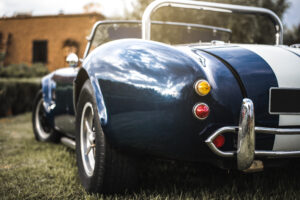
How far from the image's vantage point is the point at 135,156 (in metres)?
2.12

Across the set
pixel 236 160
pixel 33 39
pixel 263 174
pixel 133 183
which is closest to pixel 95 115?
pixel 133 183

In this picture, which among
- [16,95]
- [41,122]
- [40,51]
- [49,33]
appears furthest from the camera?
[40,51]

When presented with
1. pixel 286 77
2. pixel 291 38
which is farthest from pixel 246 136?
pixel 291 38

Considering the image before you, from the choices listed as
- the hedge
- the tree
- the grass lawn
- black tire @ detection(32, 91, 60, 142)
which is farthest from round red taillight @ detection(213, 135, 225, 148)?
the hedge

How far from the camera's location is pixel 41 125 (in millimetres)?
4648

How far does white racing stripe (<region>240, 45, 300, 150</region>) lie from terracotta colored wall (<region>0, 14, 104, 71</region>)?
17.4 meters

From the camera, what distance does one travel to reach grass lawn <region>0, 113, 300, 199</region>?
2299 millimetres

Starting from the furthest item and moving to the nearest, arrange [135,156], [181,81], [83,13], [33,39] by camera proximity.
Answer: [33,39] → [83,13] → [135,156] → [181,81]

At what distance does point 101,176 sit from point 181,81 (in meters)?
0.75

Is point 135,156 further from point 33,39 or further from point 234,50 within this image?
point 33,39

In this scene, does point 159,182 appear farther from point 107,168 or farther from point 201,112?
point 201,112

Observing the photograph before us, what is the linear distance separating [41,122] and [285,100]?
11.4 feet

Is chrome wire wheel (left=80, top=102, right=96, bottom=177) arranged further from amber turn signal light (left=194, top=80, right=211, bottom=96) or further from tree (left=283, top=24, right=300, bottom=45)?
tree (left=283, top=24, right=300, bottom=45)

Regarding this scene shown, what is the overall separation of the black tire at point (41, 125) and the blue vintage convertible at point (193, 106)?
2.30 m
